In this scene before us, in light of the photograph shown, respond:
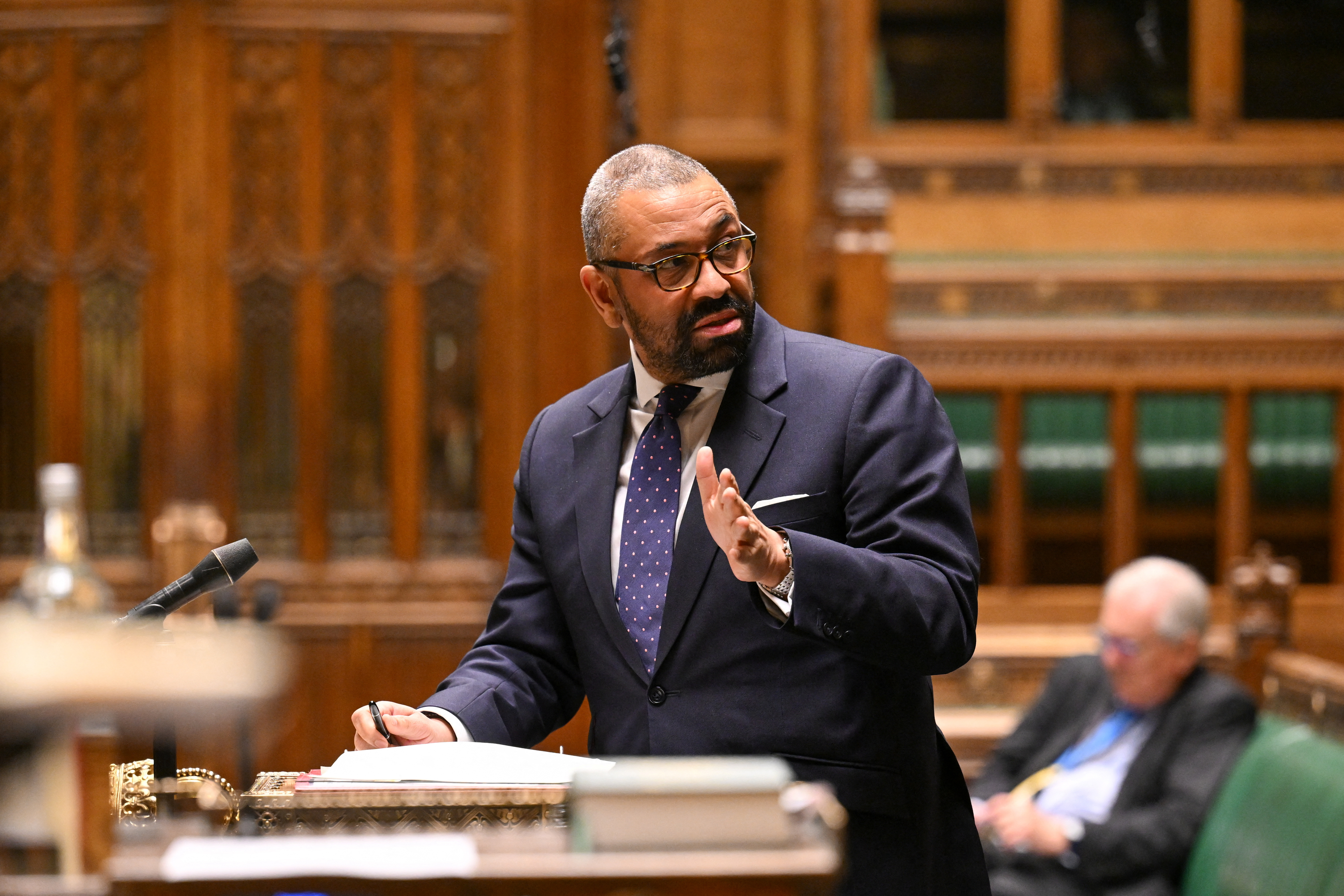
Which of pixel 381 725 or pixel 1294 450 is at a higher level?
pixel 381 725

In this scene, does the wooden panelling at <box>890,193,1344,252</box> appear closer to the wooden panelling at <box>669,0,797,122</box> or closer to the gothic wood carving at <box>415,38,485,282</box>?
the wooden panelling at <box>669,0,797,122</box>

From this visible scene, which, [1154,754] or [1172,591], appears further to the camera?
[1172,591]

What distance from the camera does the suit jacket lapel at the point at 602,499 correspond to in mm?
2000

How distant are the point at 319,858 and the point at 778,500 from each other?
0.85 meters

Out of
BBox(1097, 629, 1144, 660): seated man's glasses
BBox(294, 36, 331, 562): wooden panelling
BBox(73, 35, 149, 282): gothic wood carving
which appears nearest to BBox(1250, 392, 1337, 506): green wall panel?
BBox(1097, 629, 1144, 660): seated man's glasses

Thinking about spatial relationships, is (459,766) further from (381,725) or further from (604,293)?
(604,293)

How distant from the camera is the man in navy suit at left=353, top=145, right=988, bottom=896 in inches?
73.0

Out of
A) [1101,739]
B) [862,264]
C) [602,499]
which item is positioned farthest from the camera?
[862,264]

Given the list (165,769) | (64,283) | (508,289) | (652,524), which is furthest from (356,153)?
(165,769)

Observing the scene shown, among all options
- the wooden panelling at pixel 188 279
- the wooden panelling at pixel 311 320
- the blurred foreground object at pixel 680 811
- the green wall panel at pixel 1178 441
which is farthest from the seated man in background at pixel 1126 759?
the wooden panelling at pixel 188 279

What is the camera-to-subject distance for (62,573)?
1847mm

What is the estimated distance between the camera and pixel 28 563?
6234 millimetres

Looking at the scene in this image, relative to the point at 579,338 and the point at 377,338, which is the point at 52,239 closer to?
the point at 377,338

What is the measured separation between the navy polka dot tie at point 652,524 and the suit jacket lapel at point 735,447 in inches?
1.0
